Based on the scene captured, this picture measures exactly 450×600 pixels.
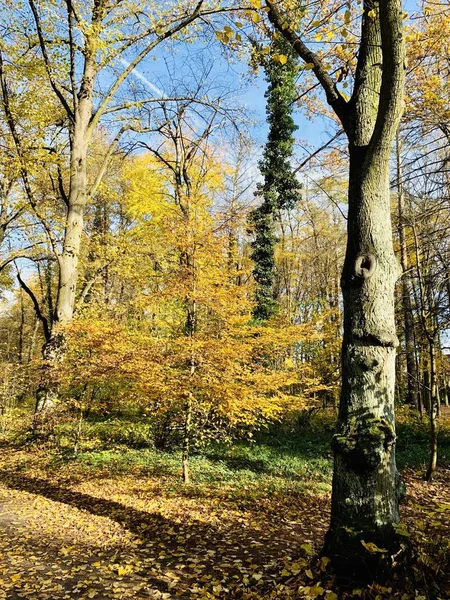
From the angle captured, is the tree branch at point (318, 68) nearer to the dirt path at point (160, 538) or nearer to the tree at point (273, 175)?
the dirt path at point (160, 538)

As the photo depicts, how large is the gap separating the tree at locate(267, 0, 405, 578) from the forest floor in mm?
337

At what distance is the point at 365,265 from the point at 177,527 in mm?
4170

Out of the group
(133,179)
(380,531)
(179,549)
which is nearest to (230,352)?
(179,549)

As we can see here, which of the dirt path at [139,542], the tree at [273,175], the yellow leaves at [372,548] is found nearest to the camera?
the yellow leaves at [372,548]

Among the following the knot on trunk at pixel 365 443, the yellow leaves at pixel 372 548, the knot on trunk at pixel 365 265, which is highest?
the knot on trunk at pixel 365 265

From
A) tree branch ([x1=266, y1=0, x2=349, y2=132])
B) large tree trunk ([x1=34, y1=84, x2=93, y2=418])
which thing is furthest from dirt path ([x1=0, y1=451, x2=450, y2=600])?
large tree trunk ([x1=34, y1=84, x2=93, y2=418])

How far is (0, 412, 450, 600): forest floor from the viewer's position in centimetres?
323

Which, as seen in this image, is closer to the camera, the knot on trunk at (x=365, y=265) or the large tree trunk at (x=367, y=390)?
the large tree trunk at (x=367, y=390)

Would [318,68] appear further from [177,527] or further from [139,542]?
[177,527]

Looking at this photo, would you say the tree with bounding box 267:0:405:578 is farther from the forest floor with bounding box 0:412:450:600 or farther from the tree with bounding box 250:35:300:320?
the tree with bounding box 250:35:300:320

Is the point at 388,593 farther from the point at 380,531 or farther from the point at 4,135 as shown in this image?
the point at 4,135

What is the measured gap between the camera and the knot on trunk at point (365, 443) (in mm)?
2834

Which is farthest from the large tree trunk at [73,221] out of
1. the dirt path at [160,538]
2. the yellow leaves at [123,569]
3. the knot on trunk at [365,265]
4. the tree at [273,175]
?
the knot on trunk at [365,265]

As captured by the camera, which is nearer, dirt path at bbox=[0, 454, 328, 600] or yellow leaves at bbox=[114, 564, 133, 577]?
dirt path at bbox=[0, 454, 328, 600]
